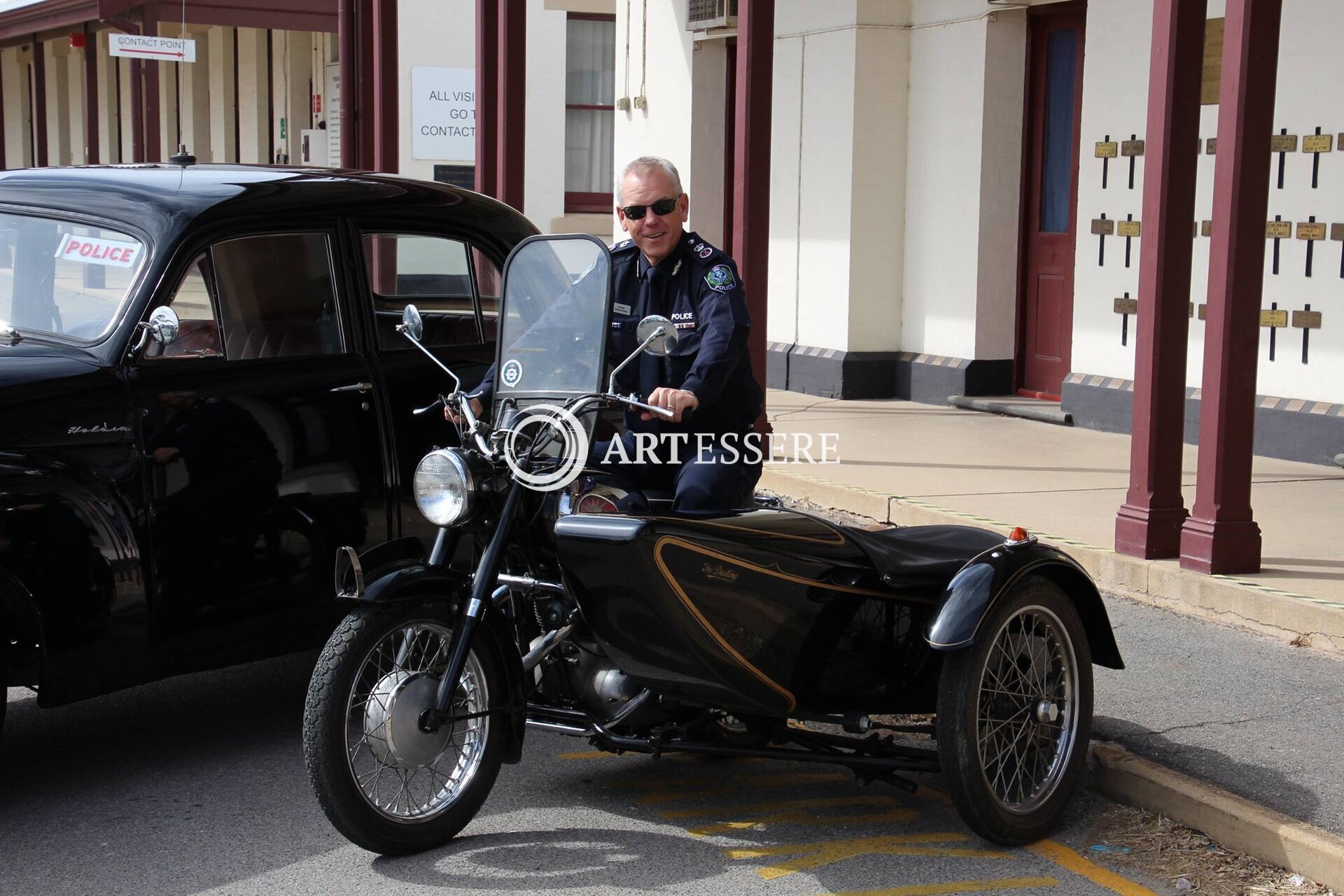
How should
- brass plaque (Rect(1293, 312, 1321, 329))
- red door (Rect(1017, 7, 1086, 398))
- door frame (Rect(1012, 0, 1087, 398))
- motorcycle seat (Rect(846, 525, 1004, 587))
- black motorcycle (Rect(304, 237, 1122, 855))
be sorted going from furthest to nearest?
1. red door (Rect(1017, 7, 1086, 398))
2. door frame (Rect(1012, 0, 1087, 398))
3. brass plaque (Rect(1293, 312, 1321, 329))
4. motorcycle seat (Rect(846, 525, 1004, 587))
5. black motorcycle (Rect(304, 237, 1122, 855))

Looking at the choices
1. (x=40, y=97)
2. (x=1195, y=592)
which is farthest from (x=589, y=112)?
(x=1195, y=592)

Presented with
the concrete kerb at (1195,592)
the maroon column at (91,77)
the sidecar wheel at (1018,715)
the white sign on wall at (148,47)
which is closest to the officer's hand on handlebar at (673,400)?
the sidecar wheel at (1018,715)

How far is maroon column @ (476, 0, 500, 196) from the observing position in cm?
1244

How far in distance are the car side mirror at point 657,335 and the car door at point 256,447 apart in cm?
164

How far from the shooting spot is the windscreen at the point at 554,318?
4.41 metres

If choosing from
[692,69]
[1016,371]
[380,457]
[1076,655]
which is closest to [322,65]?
[692,69]

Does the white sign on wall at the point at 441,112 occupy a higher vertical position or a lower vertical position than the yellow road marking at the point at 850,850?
higher

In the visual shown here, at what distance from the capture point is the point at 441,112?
23.8 meters

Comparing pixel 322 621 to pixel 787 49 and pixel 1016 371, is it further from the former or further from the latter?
pixel 787 49

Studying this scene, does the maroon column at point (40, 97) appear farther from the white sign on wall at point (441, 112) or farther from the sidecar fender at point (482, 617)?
the sidecar fender at point (482, 617)

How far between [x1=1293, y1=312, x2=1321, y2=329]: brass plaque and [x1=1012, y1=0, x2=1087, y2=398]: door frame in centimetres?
206

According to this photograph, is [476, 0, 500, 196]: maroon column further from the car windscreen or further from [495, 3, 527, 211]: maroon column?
the car windscreen

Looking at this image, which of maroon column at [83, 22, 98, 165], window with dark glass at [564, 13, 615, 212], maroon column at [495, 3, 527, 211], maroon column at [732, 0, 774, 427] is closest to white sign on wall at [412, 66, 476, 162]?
window with dark glass at [564, 13, 615, 212]

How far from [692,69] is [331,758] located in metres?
12.0
